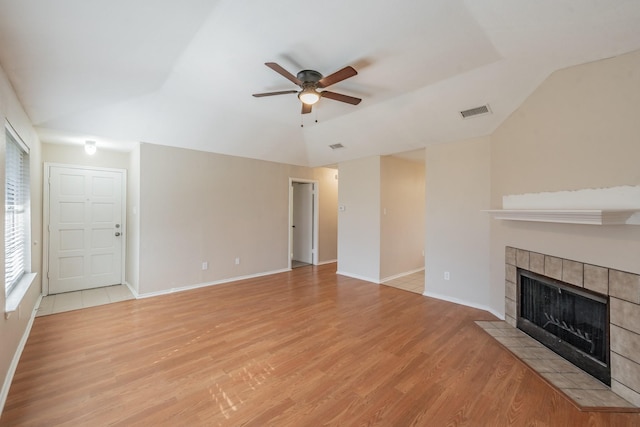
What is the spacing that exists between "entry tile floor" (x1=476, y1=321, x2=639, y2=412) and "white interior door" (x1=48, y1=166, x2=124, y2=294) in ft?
19.7

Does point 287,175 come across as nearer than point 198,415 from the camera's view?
No

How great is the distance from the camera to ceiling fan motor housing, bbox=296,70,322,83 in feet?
8.64

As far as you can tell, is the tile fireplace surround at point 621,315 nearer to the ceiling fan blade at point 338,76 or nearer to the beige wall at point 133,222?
the ceiling fan blade at point 338,76

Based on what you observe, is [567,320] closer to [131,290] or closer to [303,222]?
[303,222]

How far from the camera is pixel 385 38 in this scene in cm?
230

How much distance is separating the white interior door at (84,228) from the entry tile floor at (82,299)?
23 cm

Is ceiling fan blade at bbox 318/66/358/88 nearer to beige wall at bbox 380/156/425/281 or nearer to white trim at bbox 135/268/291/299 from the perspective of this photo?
beige wall at bbox 380/156/425/281

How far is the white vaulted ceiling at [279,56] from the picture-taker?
1.90m

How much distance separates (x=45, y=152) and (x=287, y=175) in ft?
13.2

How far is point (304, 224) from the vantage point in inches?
275

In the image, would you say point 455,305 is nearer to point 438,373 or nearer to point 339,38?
point 438,373

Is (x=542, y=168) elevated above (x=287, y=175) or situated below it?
below

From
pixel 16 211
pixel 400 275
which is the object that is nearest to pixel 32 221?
pixel 16 211

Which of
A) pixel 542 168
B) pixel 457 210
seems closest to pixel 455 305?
pixel 457 210
